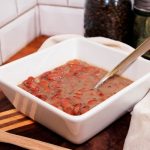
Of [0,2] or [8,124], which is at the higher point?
[0,2]

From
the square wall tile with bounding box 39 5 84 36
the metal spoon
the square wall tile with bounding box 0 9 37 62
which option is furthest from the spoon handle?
the square wall tile with bounding box 39 5 84 36

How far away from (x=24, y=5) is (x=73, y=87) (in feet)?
1.15

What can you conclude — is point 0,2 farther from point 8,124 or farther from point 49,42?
point 8,124

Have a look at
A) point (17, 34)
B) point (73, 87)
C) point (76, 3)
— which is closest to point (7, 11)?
point (17, 34)

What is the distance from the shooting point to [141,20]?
74 centimetres

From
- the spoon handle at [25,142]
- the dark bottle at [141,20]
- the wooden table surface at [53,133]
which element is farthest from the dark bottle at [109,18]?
the spoon handle at [25,142]

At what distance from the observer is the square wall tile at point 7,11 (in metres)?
0.76

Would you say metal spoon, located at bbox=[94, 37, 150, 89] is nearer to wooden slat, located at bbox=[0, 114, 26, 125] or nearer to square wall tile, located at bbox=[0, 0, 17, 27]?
wooden slat, located at bbox=[0, 114, 26, 125]

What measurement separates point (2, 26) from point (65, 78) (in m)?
0.25

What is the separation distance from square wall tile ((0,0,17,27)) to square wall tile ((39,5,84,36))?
121 millimetres

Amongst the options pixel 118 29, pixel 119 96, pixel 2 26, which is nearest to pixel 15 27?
pixel 2 26

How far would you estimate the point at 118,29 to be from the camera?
29.8 inches

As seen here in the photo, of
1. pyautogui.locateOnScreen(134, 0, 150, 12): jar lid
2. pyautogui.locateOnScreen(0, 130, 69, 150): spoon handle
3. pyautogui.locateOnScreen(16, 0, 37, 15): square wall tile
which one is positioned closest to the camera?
pyautogui.locateOnScreen(0, 130, 69, 150): spoon handle

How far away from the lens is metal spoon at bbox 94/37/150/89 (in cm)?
60
